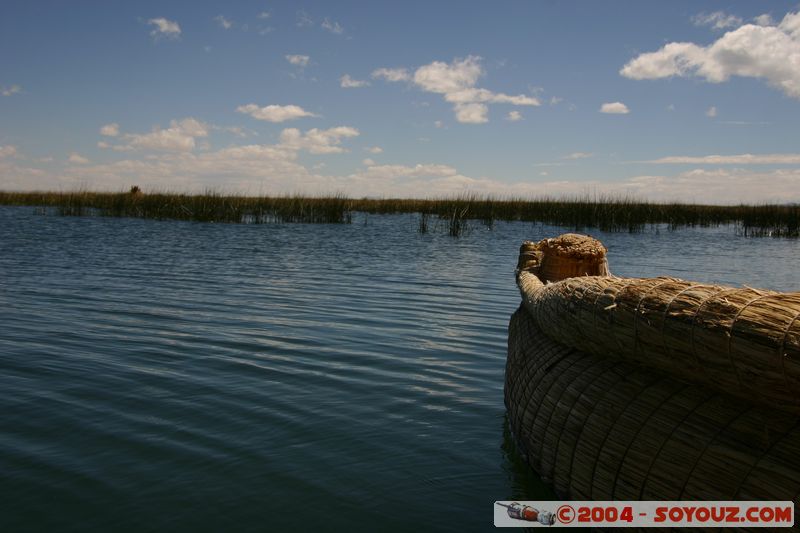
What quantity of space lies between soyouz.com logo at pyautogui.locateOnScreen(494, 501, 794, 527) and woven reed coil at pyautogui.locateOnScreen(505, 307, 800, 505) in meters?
0.03

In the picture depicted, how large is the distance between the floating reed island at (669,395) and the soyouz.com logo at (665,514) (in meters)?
0.03

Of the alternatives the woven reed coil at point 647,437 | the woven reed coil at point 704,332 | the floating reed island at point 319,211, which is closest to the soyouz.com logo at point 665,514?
the woven reed coil at point 647,437

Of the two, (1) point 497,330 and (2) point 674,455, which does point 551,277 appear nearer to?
(1) point 497,330

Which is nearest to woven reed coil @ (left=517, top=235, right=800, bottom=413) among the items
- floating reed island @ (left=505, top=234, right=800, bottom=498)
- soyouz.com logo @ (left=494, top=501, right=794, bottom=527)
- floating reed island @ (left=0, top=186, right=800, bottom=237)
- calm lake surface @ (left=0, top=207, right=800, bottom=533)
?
floating reed island @ (left=505, top=234, right=800, bottom=498)

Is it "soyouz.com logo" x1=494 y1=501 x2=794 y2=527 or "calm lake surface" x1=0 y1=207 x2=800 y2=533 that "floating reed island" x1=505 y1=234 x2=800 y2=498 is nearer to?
"soyouz.com logo" x1=494 y1=501 x2=794 y2=527

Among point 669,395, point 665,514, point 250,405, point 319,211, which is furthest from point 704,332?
point 319,211

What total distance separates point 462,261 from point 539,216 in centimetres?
2332

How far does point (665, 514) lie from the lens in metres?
2.11

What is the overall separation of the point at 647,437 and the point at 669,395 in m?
0.18

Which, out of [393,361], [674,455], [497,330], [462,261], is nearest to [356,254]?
[462,261]

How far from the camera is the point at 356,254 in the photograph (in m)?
17.5

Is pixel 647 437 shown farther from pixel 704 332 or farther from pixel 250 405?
pixel 250 405

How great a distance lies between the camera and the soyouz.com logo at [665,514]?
1.82 meters

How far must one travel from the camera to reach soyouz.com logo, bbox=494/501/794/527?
71.6 inches
